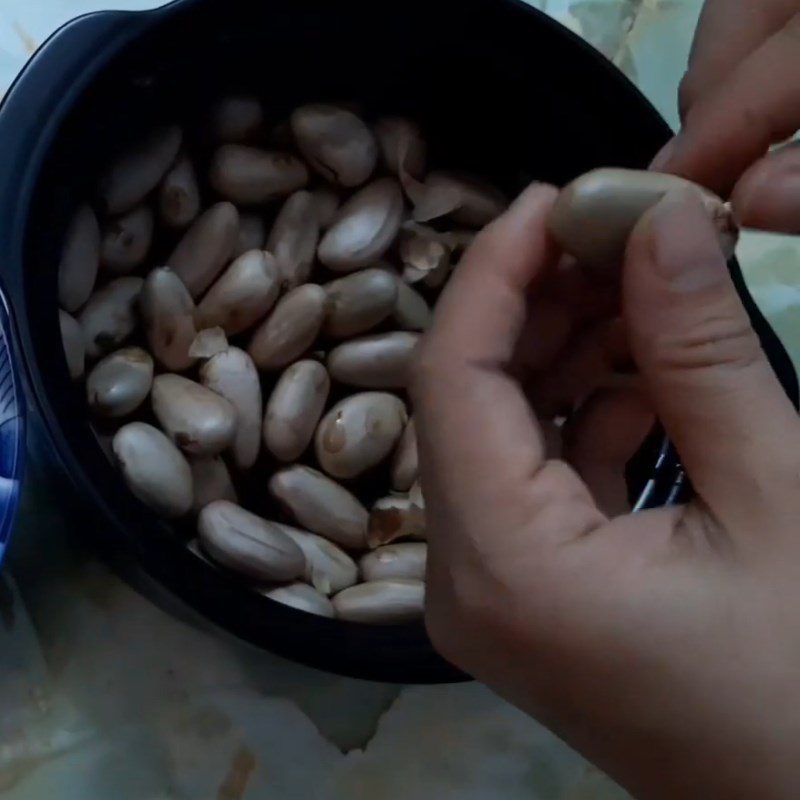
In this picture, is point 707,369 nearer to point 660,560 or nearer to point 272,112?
point 660,560

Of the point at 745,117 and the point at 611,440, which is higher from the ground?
the point at 745,117

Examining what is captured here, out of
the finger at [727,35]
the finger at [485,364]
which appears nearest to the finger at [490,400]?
the finger at [485,364]

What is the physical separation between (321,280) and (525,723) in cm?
19

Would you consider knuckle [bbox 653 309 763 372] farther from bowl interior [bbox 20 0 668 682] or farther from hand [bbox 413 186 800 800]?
bowl interior [bbox 20 0 668 682]

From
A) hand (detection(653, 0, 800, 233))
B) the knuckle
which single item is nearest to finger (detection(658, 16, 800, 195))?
hand (detection(653, 0, 800, 233))

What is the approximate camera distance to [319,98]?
1.56 ft

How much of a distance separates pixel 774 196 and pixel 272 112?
230mm

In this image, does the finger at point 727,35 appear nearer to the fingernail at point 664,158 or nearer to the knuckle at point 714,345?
the fingernail at point 664,158

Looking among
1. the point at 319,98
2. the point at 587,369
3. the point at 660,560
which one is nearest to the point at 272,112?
the point at 319,98

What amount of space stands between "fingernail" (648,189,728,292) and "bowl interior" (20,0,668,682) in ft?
0.51

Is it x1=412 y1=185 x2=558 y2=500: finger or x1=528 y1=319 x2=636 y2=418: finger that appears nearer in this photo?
x1=412 y1=185 x2=558 y2=500: finger

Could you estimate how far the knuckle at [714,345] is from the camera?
26 centimetres

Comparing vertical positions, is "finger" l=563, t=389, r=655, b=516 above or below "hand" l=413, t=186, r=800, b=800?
below

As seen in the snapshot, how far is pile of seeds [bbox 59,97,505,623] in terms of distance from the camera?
0.41 metres
